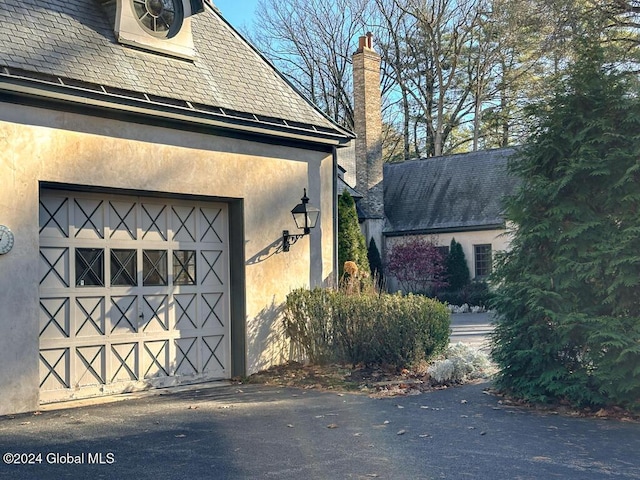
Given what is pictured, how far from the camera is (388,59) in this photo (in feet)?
119

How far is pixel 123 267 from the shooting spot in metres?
9.34

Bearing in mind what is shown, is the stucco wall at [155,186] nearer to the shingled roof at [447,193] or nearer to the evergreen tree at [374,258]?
the evergreen tree at [374,258]

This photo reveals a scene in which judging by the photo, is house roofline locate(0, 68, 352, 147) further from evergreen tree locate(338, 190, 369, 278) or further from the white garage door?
evergreen tree locate(338, 190, 369, 278)

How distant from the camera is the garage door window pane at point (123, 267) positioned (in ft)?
30.3

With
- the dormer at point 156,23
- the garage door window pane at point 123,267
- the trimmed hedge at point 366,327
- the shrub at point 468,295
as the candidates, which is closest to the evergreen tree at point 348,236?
the shrub at point 468,295

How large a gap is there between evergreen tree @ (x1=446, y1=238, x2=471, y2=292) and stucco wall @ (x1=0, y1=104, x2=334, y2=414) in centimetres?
1525

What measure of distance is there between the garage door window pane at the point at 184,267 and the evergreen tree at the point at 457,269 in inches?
681

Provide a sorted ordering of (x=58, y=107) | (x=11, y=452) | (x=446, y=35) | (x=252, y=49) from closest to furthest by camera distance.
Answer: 1. (x=11, y=452)
2. (x=58, y=107)
3. (x=252, y=49)
4. (x=446, y=35)

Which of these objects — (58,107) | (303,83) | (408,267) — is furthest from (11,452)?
(303,83)

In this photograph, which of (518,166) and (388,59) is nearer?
(518,166)

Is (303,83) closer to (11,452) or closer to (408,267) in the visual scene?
(408,267)

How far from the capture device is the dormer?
9.82 metres

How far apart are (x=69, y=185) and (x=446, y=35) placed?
97.1 feet

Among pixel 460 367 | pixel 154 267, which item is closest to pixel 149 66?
pixel 154 267
